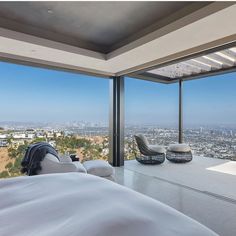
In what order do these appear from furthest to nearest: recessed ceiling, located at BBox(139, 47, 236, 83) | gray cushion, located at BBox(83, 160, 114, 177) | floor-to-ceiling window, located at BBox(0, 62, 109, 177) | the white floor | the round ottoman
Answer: the round ottoman
recessed ceiling, located at BBox(139, 47, 236, 83)
floor-to-ceiling window, located at BBox(0, 62, 109, 177)
the white floor
gray cushion, located at BBox(83, 160, 114, 177)

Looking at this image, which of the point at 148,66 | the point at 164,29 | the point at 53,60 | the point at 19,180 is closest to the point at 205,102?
the point at 148,66

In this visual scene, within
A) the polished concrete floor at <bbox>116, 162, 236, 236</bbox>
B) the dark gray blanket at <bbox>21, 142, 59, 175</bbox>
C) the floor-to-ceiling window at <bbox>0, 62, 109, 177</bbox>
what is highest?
the floor-to-ceiling window at <bbox>0, 62, 109, 177</bbox>

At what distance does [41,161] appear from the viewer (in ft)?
9.66

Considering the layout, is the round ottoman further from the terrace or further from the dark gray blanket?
the dark gray blanket

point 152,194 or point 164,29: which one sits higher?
point 164,29

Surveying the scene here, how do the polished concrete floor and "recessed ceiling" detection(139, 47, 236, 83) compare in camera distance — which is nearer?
the polished concrete floor

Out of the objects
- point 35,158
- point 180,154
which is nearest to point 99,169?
point 35,158

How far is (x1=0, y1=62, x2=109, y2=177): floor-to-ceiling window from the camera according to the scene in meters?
4.49

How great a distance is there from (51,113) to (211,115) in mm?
4632

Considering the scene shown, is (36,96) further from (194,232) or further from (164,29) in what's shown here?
(194,232)

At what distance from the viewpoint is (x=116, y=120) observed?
5.83 metres

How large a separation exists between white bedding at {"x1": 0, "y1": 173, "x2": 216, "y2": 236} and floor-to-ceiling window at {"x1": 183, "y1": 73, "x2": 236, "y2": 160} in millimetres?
5268

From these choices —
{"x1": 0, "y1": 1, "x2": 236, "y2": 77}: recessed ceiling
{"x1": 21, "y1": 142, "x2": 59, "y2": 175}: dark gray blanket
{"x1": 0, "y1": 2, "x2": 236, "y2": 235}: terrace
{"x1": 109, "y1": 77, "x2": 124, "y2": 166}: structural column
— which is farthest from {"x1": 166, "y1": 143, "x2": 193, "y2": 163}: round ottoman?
{"x1": 21, "y1": 142, "x2": 59, "y2": 175}: dark gray blanket

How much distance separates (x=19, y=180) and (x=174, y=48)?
10.6 ft
